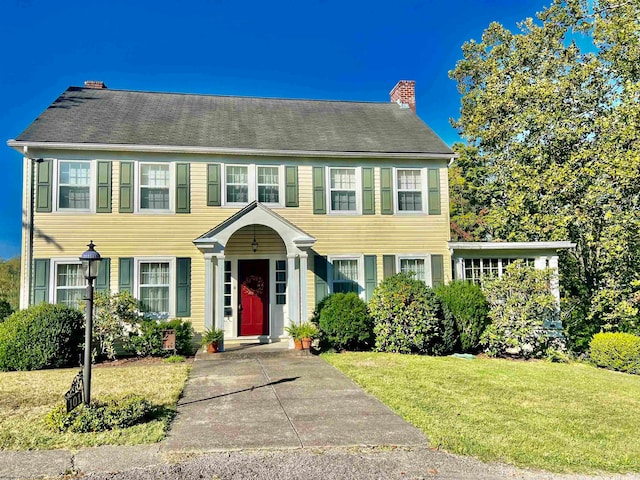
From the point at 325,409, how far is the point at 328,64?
1862 centimetres

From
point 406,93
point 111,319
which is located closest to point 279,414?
point 111,319

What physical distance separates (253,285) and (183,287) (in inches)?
74.0

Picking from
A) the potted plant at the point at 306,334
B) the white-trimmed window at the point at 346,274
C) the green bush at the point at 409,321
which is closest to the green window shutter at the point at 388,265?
the white-trimmed window at the point at 346,274

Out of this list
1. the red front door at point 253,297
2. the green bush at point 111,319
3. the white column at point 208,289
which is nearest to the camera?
the green bush at point 111,319

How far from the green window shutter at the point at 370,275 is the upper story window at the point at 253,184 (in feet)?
9.30

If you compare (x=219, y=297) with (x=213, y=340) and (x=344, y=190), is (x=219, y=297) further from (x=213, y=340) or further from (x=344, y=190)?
(x=344, y=190)

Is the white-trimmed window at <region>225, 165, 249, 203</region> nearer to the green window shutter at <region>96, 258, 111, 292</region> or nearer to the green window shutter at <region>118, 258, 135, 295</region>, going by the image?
the green window shutter at <region>118, 258, 135, 295</region>

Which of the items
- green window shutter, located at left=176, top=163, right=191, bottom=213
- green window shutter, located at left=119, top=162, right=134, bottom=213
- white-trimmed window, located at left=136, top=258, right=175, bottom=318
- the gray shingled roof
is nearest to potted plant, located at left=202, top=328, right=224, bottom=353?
white-trimmed window, located at left=136, top=258, right=175, bottom=318

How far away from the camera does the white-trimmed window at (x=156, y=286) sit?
11.4 m

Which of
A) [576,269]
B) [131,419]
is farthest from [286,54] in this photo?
[131,419]

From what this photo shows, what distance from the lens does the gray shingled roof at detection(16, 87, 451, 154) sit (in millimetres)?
11898

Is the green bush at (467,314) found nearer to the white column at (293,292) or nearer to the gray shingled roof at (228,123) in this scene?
the white column at (293,292)

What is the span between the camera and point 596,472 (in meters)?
4.41

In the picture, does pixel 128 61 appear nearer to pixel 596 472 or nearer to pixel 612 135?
pixel 612 135
